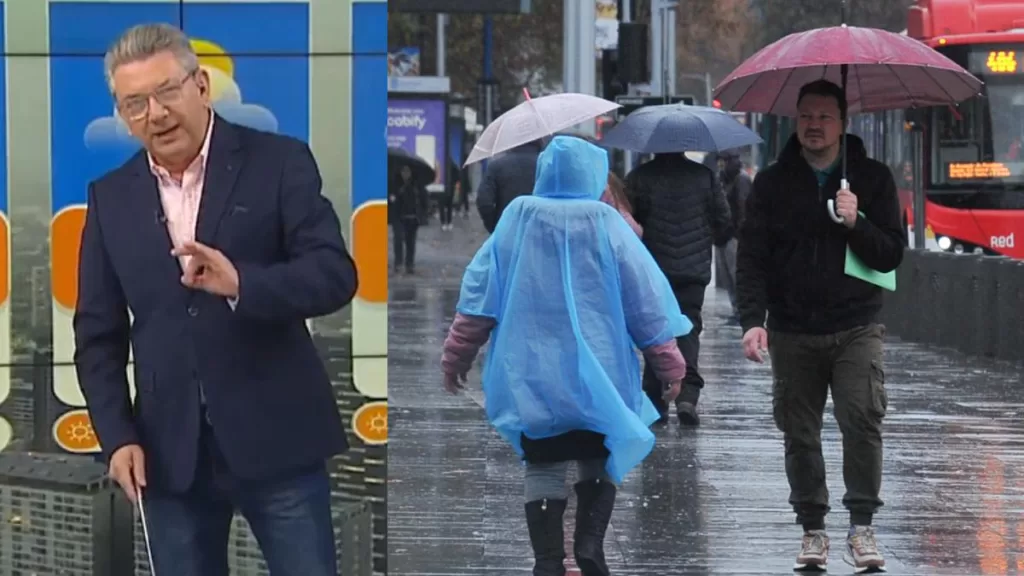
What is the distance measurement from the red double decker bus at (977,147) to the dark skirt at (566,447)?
652 inches

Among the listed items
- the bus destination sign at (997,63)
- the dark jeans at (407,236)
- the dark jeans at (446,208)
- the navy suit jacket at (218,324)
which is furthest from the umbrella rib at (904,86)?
the dark jeans at (446,208)

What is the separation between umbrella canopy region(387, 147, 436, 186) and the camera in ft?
100

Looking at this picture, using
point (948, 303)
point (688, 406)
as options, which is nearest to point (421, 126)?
point (948, 303)

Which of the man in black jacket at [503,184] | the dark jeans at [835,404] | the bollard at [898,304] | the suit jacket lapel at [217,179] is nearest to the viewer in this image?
the suit jacket lapel at [217,179]

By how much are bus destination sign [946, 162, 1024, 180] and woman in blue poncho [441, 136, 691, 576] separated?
16.8 meters

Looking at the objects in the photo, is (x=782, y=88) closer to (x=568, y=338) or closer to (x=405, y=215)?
(x=568, y=338)

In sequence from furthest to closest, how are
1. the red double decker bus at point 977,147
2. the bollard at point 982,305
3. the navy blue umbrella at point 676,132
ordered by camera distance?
1. the red double decker bus at point 977,147
2. the bollard at point 982,305
3. the navy blue umbrella at point 676,132

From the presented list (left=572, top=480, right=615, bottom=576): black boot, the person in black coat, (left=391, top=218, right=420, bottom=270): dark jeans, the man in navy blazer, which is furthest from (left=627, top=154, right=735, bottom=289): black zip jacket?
(left=391, top=218, right=420, bottom=270): dark jeans

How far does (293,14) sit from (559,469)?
2108mm

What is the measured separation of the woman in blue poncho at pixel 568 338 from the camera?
6281 millimetres

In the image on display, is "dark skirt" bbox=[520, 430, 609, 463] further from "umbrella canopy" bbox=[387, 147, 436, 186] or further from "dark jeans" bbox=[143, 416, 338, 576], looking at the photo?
"umbrella canopy" bbox=[387, 147, 436, 186]

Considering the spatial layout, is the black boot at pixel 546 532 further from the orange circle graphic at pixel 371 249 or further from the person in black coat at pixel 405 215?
the person in black coat at pixel 405 215

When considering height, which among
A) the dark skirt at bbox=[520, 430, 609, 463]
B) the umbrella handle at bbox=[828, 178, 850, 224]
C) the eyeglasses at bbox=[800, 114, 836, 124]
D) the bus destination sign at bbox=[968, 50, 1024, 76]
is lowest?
the dark skirt at bbox=[520, 430, 609, 463]

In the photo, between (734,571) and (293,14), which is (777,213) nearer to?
(734,571)
